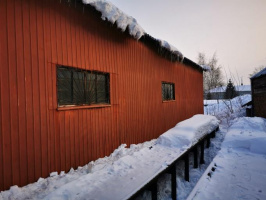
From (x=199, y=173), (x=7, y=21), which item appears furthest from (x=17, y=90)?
(x=199, y=173)

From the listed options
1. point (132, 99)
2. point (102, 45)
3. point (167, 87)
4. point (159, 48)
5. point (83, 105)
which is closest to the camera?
point (83, 105)

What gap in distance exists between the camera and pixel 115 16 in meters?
4.44

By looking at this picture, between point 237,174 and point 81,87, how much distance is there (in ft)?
14.1

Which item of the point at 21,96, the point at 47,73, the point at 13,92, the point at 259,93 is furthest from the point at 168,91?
the point at 259,93

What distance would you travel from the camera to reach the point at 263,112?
43.2ft

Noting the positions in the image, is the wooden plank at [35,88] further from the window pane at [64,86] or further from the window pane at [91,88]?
the window pane at [91,88]

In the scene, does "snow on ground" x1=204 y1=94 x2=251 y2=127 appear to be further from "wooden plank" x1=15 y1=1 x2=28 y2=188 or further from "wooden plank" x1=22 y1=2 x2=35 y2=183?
"wooden plank" x1=15 y1=1 x2=28 y2=188

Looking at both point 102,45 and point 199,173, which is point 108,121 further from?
point 199,173

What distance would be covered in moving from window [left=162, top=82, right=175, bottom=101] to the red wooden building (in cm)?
210

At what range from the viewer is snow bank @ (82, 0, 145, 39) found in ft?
13.3

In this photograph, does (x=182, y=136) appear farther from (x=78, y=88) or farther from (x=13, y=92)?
(x=13, y=92)

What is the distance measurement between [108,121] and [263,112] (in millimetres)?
14442

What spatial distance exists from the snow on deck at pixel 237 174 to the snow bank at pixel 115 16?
459 centimetres

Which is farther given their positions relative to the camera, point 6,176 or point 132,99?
point 132,99
